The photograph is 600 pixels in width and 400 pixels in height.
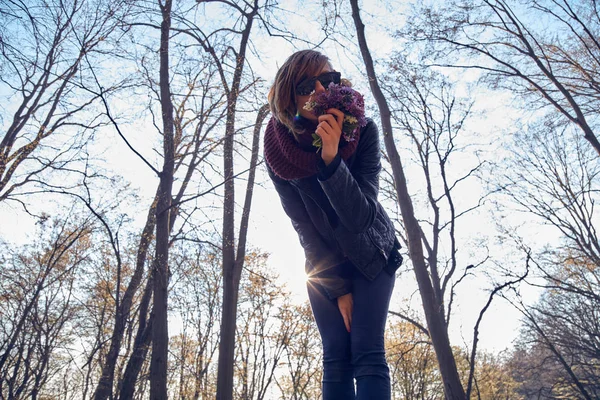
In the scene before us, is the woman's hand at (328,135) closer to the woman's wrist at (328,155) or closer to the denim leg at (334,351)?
the woman's wrist at (328,155)

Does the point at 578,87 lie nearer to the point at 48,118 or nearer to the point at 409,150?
the point at 409,150

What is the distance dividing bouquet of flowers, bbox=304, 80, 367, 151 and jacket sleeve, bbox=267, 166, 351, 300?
339 millimetres

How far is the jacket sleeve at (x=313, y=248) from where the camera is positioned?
5.00ft

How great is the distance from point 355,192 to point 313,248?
0.37 meters

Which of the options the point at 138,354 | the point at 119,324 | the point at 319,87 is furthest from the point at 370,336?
the point at 138,354

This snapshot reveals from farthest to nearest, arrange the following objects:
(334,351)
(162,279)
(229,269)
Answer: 1. (229,269)
2. (162,279)
3. (334,351)

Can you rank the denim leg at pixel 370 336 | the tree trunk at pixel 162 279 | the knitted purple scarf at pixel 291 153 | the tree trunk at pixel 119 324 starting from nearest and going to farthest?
the denim leg at pixel 370 336, the knitted purple scarf at pixel 291 153, the tree trunk at pixel 162 279, the tree trunk at pixel 119 324

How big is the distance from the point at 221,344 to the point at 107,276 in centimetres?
972

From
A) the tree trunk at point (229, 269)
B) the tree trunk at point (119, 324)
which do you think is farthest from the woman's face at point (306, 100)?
the tree trunk at point (229, 269)

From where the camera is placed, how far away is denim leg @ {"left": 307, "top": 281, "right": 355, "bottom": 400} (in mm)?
1431

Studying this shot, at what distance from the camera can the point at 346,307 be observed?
4.98ft

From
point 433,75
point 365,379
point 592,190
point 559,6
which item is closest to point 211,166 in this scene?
point 365,379

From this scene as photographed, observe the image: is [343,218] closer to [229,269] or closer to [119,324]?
[119,324]

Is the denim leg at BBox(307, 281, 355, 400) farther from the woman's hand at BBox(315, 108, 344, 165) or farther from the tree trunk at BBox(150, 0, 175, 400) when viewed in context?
the tree trunk at BBox(150, 0, 175, 400)
